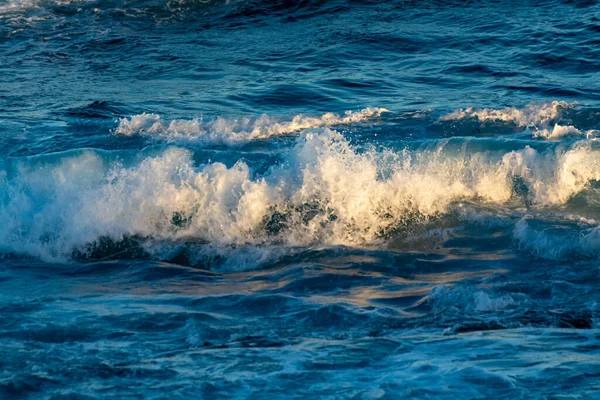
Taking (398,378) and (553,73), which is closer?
(398,378)

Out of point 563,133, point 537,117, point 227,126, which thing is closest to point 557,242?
point 563,133

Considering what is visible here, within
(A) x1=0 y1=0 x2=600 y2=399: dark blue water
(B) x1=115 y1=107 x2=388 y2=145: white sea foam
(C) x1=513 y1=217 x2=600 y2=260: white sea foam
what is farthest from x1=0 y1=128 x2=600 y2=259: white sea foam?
(B) x1=115 y1=107 x2=388 y2=145: white sea foam

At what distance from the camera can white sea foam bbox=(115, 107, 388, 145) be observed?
980 centimetres

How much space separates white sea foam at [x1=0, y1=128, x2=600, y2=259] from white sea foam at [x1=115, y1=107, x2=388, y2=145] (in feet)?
4.93

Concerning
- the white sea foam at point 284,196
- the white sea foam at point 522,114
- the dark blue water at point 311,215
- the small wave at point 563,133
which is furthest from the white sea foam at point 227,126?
the small wave at point 563,133

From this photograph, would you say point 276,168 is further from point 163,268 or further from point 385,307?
point 385,307

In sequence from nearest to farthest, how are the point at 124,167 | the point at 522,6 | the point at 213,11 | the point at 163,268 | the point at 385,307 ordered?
the point at 385,307
the point at 163,268
the point at 124,167
the point at 522,6
the point at 213,11

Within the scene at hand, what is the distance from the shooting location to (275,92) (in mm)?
12062

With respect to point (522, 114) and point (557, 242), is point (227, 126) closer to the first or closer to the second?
point (522, 114)

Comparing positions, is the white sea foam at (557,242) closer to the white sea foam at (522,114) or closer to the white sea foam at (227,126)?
the white sea foam at (522,114)

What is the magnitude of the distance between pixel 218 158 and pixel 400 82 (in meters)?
4.21

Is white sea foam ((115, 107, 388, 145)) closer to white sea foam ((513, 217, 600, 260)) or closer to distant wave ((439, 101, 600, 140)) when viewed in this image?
distant wave ((439, 101, 600, 140))

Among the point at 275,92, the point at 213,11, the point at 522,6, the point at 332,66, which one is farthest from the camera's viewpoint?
the point at 213,11

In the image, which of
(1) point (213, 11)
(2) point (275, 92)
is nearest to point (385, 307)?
(2) point (275, 92)
